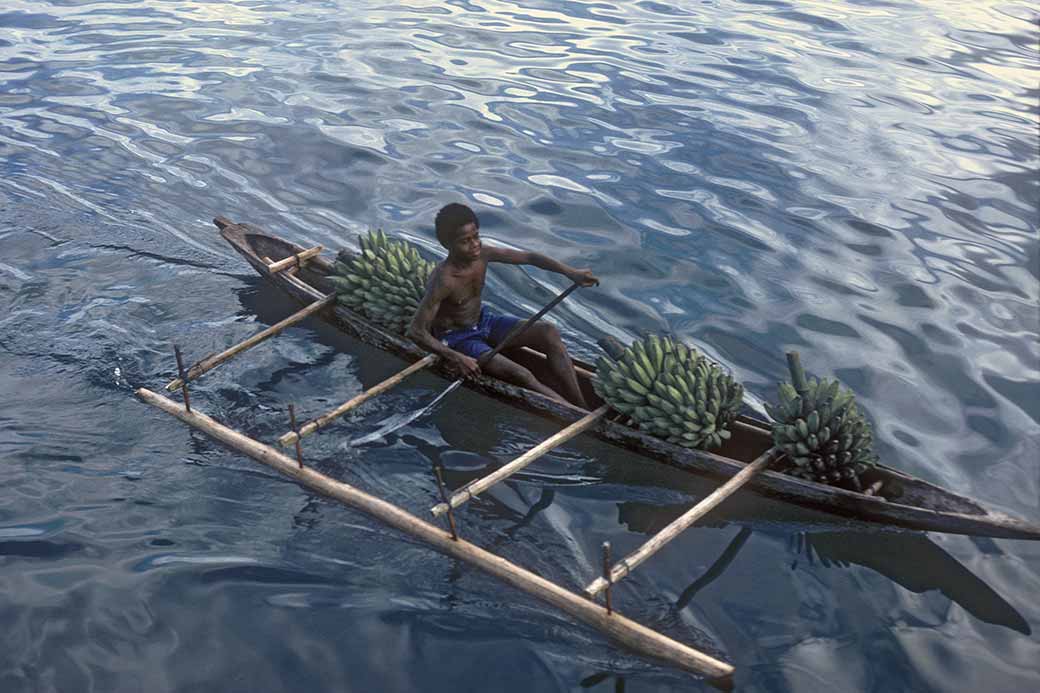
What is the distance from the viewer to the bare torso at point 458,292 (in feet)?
25.2

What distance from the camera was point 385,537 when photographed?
6.57 metres

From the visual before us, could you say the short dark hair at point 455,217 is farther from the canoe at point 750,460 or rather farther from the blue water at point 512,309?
the blue water at point 512,309

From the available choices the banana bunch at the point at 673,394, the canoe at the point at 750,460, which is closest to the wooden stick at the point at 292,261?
the canoe at the point at 750,460

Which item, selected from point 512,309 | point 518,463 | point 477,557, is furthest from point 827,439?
point 512,309

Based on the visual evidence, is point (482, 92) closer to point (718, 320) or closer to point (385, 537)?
point (718, 320)

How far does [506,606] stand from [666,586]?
1.03 metres

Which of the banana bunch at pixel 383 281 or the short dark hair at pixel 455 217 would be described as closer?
the short dark hair at pixel 455 217

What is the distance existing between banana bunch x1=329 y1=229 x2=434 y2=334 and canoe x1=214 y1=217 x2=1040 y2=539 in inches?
4.8

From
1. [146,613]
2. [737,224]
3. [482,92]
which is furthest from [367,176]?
[146,613]

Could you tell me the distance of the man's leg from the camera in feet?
25.0

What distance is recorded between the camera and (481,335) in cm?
820

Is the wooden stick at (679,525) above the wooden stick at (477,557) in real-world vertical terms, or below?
above

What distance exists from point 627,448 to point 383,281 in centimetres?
260

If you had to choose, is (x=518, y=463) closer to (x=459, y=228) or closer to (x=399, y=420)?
(x=399, y=420)
